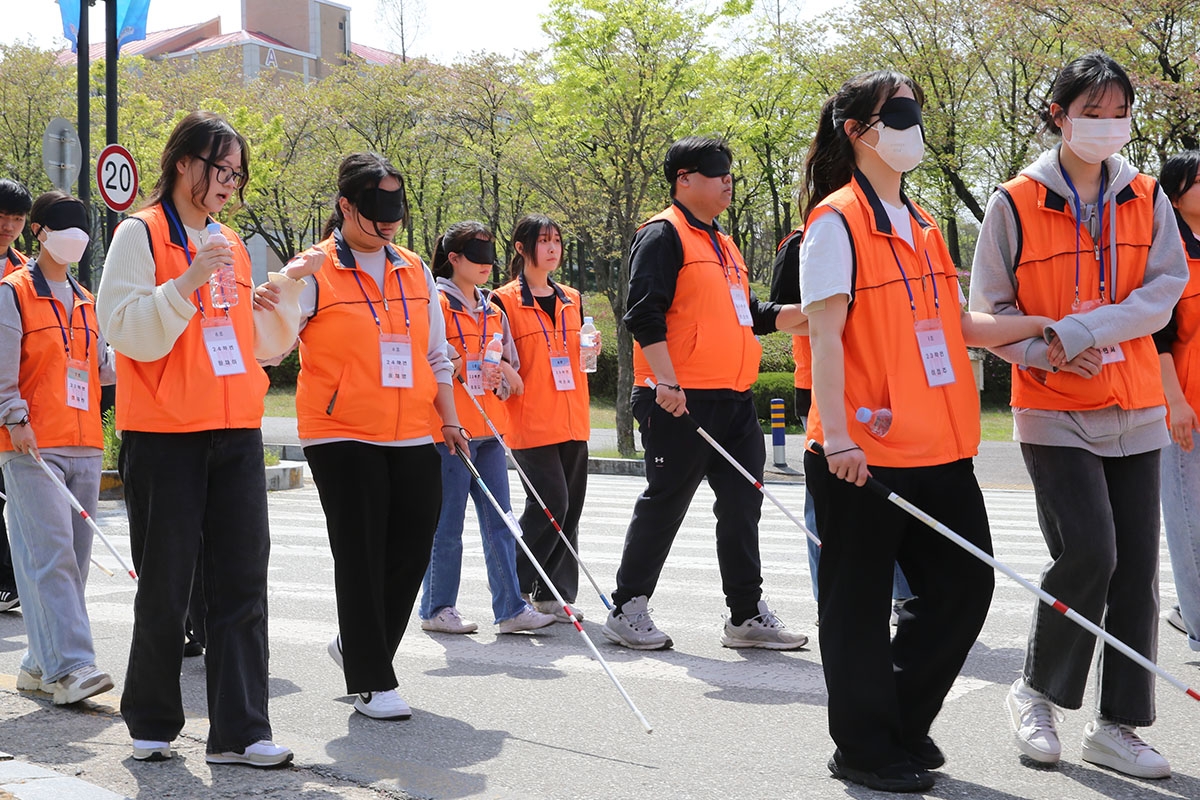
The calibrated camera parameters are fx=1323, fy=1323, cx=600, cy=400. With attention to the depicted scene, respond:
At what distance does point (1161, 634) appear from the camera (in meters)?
5.93

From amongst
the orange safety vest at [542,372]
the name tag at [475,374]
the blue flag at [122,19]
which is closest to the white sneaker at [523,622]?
the orange safety vest at [542,372]

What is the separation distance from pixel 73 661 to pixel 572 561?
2664 mm

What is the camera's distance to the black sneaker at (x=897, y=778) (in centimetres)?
368

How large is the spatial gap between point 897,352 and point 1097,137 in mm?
928

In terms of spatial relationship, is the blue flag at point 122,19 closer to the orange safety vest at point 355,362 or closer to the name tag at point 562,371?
the name tag at point 562,371

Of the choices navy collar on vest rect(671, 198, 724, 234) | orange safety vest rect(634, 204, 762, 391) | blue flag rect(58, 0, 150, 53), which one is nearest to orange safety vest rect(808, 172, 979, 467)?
orange safety vest rect(634, 204, 762, 391)

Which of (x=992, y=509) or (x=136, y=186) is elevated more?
(x=136, y=186)

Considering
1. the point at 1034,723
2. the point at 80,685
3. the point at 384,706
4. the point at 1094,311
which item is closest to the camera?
the point at 1094,311

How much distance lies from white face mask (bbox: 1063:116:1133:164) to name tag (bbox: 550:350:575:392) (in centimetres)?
343

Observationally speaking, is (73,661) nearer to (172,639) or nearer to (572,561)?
(172,639)

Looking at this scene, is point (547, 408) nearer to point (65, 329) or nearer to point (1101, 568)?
point (65, 329)

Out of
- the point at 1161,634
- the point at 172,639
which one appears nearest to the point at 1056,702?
the point at 1161,634

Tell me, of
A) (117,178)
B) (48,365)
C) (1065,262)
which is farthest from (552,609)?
(117,178)

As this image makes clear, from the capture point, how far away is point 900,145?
3840mm
